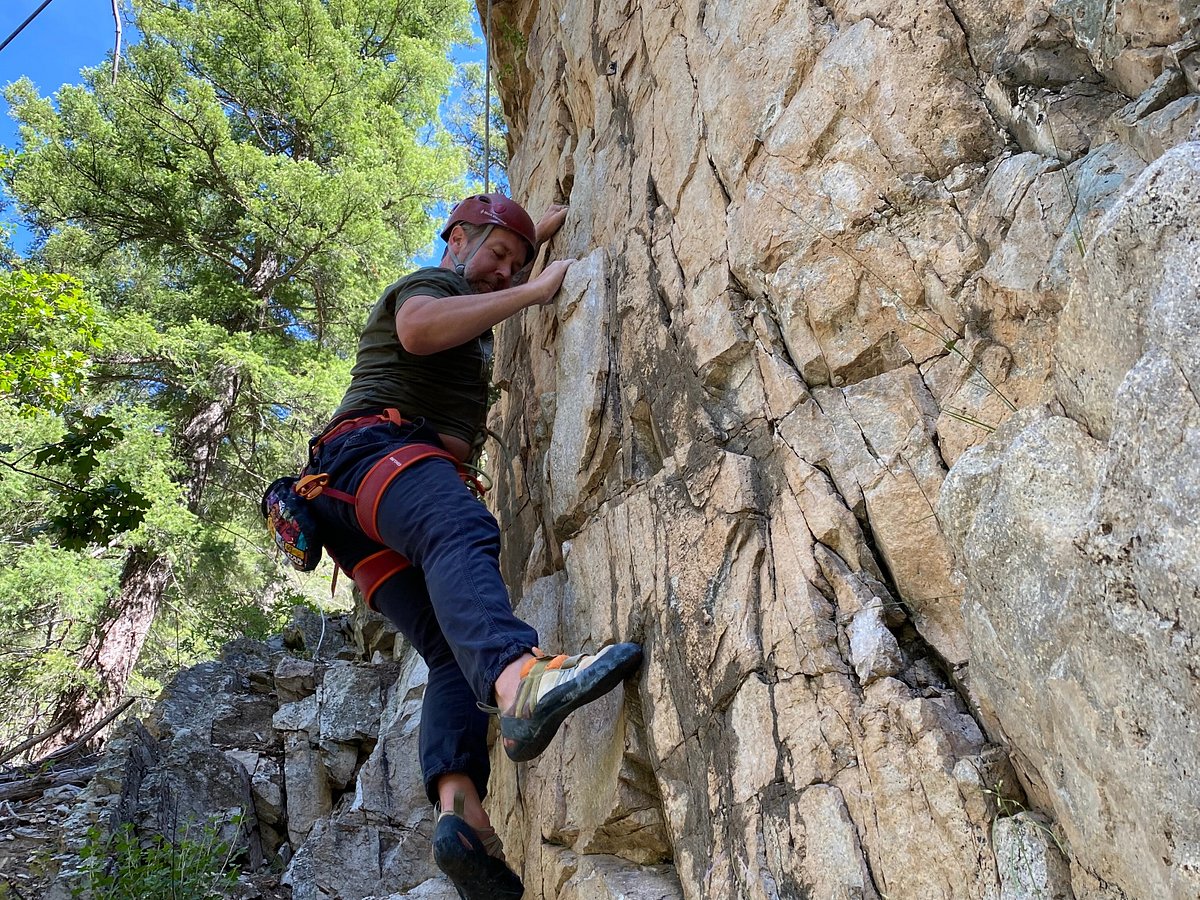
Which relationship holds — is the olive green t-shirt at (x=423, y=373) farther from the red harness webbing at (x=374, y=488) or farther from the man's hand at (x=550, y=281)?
the man's hand at (x=550, y=281)

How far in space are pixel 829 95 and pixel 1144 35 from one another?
89 centimetres

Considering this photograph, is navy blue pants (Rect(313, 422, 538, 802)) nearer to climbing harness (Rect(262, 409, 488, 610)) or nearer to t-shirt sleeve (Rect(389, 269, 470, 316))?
climbing harness (Rect(262, 409, 488, 610))

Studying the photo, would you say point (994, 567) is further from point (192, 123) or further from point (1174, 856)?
point (192, 123)

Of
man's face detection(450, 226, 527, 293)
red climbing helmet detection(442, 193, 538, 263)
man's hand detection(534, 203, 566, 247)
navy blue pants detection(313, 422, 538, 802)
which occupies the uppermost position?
man's hand detection(534, 203, 566, 247)

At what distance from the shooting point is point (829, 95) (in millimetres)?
2688

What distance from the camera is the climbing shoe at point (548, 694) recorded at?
8.46ft

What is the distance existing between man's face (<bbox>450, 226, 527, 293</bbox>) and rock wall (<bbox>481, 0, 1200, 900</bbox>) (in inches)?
17.8

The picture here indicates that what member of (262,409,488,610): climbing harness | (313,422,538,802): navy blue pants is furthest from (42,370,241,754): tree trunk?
(313,422,538,802): navy blue pants

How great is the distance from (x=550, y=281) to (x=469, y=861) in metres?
2.16

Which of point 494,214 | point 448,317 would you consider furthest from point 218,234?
point 448,317

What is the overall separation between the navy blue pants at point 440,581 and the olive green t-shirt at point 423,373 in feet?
0.55

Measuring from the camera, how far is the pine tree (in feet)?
33.8

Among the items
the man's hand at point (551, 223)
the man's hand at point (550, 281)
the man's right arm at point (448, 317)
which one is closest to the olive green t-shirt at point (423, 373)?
the man's right arm at point (448, 317)

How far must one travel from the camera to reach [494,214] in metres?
4.01
